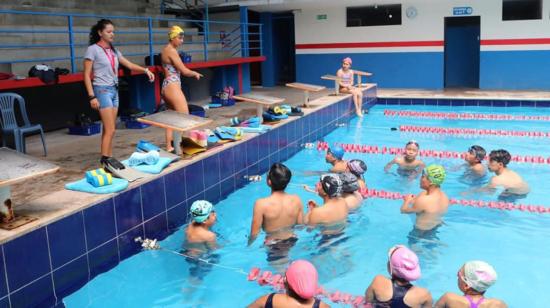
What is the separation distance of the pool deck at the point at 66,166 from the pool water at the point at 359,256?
692 millimetres

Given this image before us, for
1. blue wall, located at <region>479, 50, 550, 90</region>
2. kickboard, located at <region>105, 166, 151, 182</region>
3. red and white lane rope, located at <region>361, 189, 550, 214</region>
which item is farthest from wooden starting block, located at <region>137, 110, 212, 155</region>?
blue wall, located at <region>479, 50, 550, 90</region>

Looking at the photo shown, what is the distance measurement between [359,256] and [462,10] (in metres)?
13.5

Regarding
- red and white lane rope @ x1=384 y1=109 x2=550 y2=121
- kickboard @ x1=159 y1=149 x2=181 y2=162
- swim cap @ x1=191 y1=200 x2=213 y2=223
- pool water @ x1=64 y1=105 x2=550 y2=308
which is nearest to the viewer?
pool water @ x1=64 y1=105 x2=550 y2=308

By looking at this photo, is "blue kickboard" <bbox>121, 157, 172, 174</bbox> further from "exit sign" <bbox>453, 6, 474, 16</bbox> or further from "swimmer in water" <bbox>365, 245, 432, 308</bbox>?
"exit sign" <bbox>453, 6, 474, 16</bbox>

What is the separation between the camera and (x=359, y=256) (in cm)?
511

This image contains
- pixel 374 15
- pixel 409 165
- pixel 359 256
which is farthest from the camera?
pixel 374 15

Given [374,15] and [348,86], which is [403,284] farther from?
[374,15]

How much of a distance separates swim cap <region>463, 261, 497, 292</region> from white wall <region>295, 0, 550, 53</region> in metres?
14.5

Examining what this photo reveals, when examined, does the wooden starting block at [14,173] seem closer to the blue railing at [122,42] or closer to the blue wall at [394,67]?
the blue railing at [122,42]

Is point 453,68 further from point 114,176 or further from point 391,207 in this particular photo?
point 114,176

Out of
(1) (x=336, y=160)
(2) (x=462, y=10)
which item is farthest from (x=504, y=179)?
(2) (x=462, y=10)

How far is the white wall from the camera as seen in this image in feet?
52.1

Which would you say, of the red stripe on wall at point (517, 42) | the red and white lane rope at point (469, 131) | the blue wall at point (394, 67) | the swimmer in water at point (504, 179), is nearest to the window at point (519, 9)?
the red stripe on wall at point (517, 42)

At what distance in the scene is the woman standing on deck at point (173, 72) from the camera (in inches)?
265
